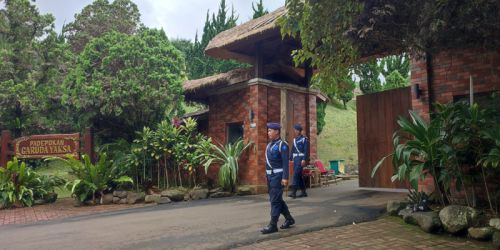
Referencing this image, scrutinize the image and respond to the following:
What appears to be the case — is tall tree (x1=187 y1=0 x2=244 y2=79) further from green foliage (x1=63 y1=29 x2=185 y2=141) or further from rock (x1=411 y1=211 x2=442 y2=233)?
rock (x1=411 y1=211 x2=442 y2=233)

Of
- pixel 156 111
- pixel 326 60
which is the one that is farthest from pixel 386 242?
pixel 156 111

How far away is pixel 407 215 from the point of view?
5824mm

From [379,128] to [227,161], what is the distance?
3882 millimetres

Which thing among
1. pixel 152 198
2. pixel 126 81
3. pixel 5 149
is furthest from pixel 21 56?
pixel 152 198

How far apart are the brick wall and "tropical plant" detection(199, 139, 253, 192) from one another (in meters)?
4.80

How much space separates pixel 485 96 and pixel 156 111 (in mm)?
8863

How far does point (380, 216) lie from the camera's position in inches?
252

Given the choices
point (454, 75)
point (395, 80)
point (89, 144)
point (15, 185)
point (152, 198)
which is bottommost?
point (152, 198)

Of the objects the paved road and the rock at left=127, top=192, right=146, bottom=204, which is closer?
the paved road

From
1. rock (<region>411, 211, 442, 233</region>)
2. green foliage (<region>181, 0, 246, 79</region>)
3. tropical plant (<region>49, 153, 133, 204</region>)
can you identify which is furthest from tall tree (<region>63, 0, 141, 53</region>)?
rock (<region>411, 211, 442, 233</region>)

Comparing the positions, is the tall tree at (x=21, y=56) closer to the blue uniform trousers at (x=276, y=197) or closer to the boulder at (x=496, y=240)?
the blue uniform trousers at (x=276, y=197)

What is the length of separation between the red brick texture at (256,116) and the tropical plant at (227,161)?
12.0 inches

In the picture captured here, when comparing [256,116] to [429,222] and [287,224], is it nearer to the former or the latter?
[287,224]

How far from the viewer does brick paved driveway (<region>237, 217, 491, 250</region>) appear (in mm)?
4672
